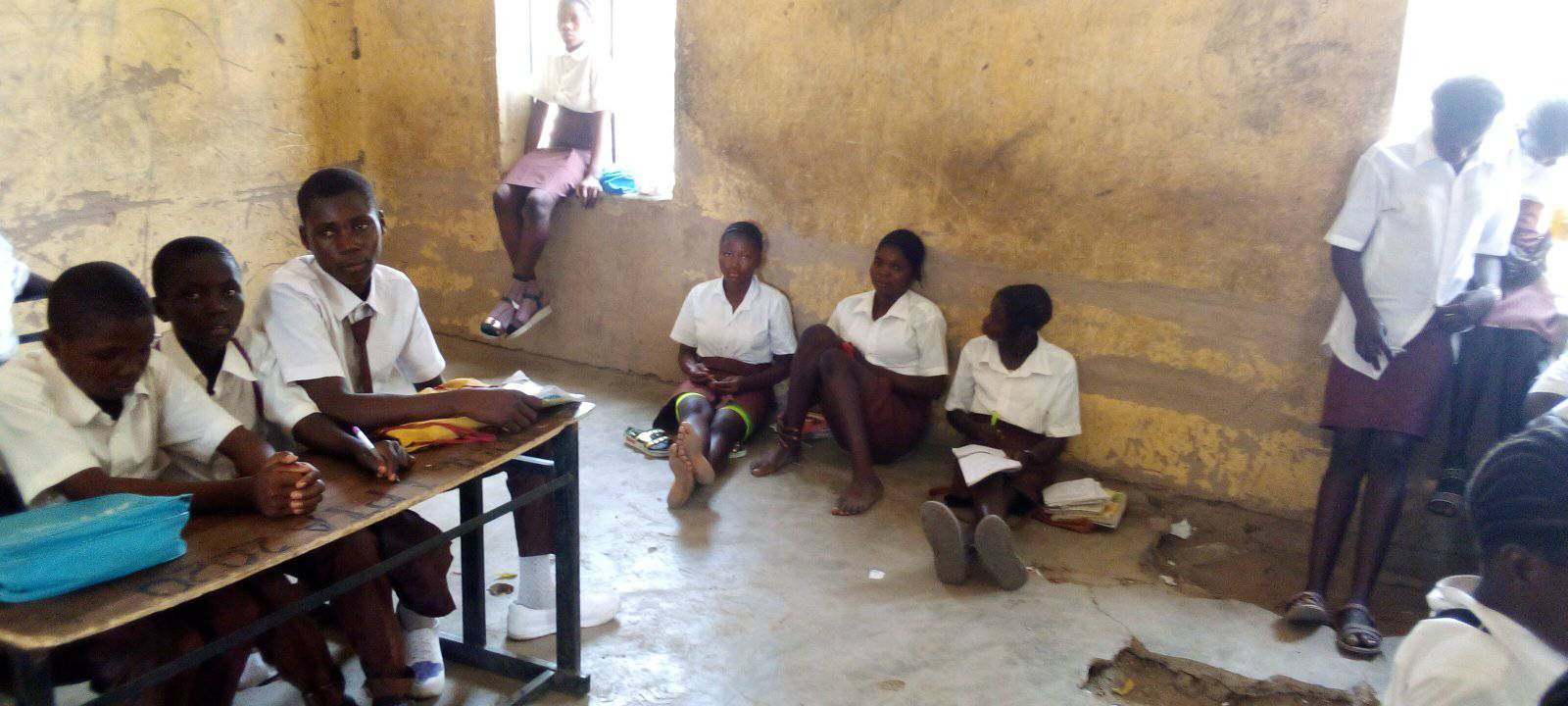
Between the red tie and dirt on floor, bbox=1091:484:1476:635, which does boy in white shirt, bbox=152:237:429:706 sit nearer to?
the red tie

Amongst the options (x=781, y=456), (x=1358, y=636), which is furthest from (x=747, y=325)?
(x=1358, y=636)

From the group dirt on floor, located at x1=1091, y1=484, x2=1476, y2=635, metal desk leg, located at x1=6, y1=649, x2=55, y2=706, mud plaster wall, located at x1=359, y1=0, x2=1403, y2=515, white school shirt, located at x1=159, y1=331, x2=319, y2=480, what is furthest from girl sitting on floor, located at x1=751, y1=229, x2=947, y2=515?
metal desk leg, located at x1=6, y1=649, x2=55, y2=706

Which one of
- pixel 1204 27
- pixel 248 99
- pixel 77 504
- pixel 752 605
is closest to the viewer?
pixel 77 504

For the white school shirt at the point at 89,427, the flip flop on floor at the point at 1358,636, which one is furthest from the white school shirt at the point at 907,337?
the white school shirt at the point at 89,427

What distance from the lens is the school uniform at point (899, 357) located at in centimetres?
447

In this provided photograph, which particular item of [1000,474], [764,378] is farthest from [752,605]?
[764,378]

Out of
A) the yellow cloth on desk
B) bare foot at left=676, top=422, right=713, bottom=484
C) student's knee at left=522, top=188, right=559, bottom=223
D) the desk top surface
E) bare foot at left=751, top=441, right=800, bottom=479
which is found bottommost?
bare foot at left=751, top=441, right=800, bottom=479

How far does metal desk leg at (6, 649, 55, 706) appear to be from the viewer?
162 centimetres

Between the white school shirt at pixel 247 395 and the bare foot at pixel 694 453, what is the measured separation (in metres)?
1.71

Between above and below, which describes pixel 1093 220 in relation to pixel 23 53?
below

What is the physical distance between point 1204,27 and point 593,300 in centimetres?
313

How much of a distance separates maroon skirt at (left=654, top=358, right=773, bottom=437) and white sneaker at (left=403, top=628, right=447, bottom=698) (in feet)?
6.34

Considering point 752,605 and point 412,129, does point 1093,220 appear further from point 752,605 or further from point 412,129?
point 412,129

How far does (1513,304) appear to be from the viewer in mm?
3533
